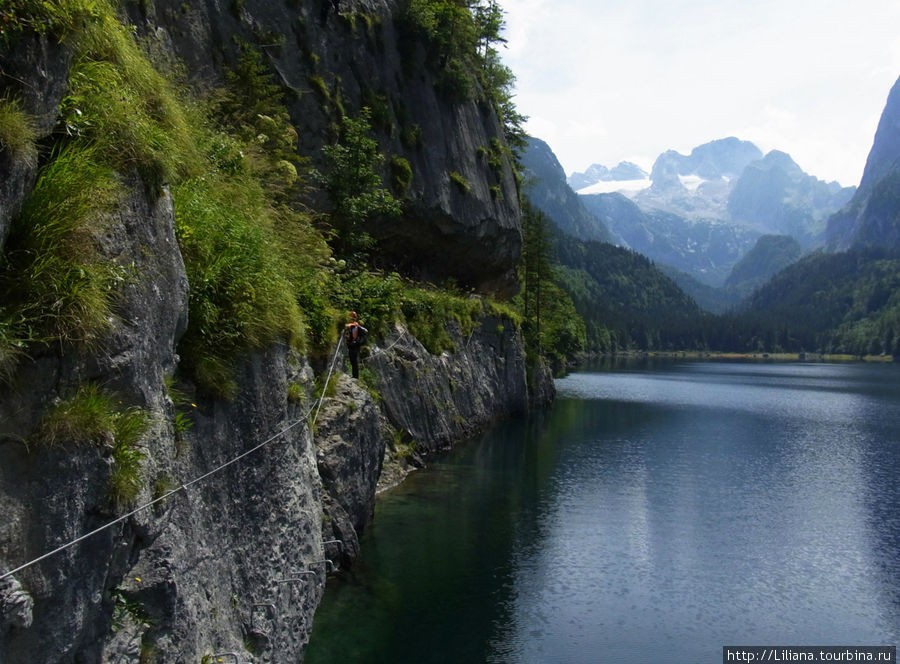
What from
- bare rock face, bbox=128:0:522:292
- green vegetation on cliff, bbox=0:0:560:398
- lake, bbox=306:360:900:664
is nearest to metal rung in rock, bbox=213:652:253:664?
green vegetation on cliff, bbox=0:0:560:398

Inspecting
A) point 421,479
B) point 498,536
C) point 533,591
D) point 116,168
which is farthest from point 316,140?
point 116,168

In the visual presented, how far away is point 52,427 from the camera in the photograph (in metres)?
5.75

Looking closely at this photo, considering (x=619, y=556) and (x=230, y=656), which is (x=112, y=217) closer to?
(x=230, y=656)

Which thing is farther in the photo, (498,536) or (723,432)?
(723,432)

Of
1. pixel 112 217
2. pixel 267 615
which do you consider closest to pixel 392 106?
pixel 267 615

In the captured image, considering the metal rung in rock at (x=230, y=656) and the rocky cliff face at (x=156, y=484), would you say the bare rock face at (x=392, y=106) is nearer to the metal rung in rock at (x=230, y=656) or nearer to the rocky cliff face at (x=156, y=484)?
the rocky cliff face at (x=156, y=484)

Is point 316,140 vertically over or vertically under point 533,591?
over

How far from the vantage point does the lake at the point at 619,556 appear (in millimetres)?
14602

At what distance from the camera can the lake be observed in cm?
1460

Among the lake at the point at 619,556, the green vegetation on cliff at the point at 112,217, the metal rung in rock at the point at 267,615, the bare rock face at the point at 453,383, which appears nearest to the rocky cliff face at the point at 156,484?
the metal rung in rock at the point at 267,615

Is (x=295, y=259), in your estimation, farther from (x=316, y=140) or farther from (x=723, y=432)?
(x=723, y=432)

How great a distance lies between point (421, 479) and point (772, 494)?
1463 cm

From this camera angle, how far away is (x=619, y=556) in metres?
20.1

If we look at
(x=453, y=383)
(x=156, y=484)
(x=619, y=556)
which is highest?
(x=156, y=484)
